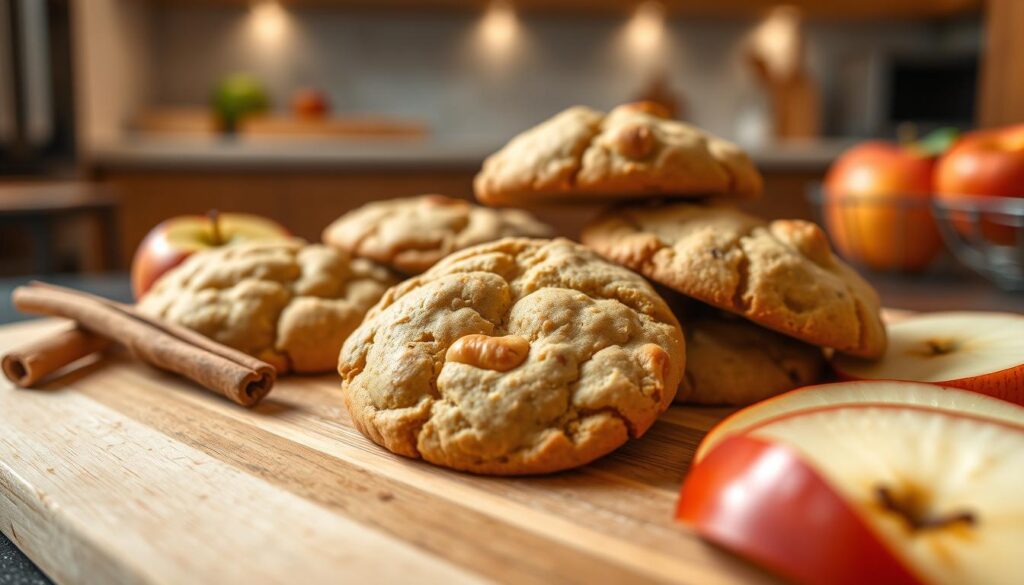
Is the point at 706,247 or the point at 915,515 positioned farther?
the point at 706,247

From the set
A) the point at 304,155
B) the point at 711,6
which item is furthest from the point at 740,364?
the point at 711,6

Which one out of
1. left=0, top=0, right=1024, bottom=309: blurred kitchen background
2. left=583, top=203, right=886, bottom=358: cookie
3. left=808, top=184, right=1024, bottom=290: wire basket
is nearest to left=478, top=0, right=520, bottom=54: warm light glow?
left=0, top=0, right=1024, bottom=309: blurred kitchen background

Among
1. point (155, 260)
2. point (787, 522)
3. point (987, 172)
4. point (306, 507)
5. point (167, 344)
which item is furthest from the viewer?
point (987, 172)

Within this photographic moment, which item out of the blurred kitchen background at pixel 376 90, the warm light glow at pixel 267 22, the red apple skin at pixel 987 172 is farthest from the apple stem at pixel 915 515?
the warm light glow at pixel 267 22

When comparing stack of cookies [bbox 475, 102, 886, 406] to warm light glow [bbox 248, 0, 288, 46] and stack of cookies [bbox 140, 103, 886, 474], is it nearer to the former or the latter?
stack of cookies [bbox 140, 103, 886, 474]

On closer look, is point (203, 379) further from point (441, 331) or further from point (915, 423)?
point (915, 423)

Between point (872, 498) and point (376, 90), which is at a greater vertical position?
point (376, 90)

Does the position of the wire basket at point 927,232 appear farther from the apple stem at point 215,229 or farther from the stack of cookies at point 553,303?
the apple stem at point 215,229

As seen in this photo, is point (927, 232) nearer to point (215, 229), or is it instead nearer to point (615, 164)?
point (615, 164)
